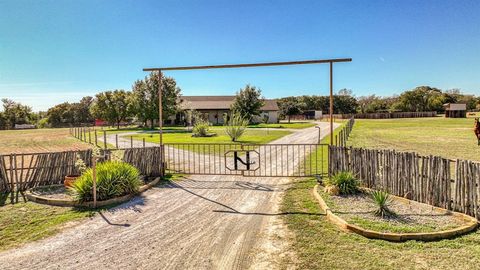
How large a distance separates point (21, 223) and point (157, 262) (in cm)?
400

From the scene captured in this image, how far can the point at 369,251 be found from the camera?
510 centimetres

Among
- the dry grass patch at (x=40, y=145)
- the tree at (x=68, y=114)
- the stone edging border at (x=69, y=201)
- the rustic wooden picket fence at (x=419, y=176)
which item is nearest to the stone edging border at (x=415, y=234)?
the rustic wooden picket fence at (x=419, y=176)

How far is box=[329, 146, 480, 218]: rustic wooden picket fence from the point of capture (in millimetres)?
6260

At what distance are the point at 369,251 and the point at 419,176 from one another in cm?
310

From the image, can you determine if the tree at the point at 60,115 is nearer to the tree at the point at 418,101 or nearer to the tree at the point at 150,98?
the tree at the point at 150,98

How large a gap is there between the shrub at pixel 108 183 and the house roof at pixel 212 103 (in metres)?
51.1

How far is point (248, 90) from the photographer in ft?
161

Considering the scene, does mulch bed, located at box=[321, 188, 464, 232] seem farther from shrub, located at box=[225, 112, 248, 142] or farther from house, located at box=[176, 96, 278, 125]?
house, located at box=[176, 96, 278, 125]

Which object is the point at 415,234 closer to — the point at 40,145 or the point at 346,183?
the point at 346,183

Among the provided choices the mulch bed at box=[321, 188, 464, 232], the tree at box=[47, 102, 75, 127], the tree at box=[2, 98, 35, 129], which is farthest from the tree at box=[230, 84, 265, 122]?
the tree at box=[2, 98, 35, 129]

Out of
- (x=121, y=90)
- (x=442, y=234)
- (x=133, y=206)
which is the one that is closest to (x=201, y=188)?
(x=133, y=206)

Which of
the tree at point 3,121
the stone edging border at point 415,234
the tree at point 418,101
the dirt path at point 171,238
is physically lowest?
the dirt path at point 171,238

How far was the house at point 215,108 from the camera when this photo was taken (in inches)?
2437

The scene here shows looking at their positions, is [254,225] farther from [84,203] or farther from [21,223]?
[21,223]
